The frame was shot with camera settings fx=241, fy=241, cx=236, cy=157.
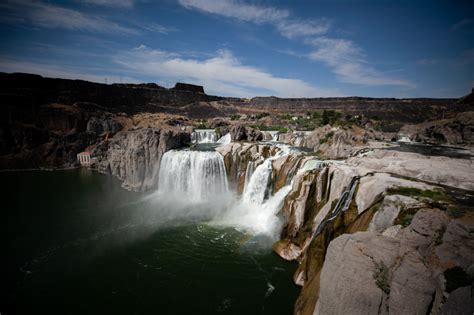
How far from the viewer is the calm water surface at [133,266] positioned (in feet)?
→ 44.0

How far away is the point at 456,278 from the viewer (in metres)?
6.55

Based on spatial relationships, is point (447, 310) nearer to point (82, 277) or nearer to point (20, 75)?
point (82, 277)

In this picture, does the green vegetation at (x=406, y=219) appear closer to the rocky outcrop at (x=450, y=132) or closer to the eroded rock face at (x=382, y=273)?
the eroded rock face at (x=382, y=273)

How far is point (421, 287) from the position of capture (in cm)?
693

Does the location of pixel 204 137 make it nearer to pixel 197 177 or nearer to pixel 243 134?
pixel 243 134

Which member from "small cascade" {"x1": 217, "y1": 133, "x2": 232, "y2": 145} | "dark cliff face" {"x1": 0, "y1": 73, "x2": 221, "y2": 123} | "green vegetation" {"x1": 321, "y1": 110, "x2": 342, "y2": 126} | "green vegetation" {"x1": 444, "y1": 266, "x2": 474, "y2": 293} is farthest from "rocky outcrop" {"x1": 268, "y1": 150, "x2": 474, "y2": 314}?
"dark cliff face" {"x1": 0, "y1": 73, "x2": 221, "y2": 123}

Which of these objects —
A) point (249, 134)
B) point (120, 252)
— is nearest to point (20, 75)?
point (249, 134)

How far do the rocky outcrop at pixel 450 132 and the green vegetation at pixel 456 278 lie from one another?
41470mm

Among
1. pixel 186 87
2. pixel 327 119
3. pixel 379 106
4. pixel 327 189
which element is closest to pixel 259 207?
pixel 327 189

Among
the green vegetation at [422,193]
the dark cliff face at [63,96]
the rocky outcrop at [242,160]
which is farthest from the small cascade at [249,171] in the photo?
the dark cliff face at [63,96]

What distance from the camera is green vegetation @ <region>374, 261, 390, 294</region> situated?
7.41 m

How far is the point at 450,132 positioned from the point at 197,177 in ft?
136

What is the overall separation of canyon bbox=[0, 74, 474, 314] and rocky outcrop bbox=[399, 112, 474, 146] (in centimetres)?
21

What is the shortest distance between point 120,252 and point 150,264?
316 cm
